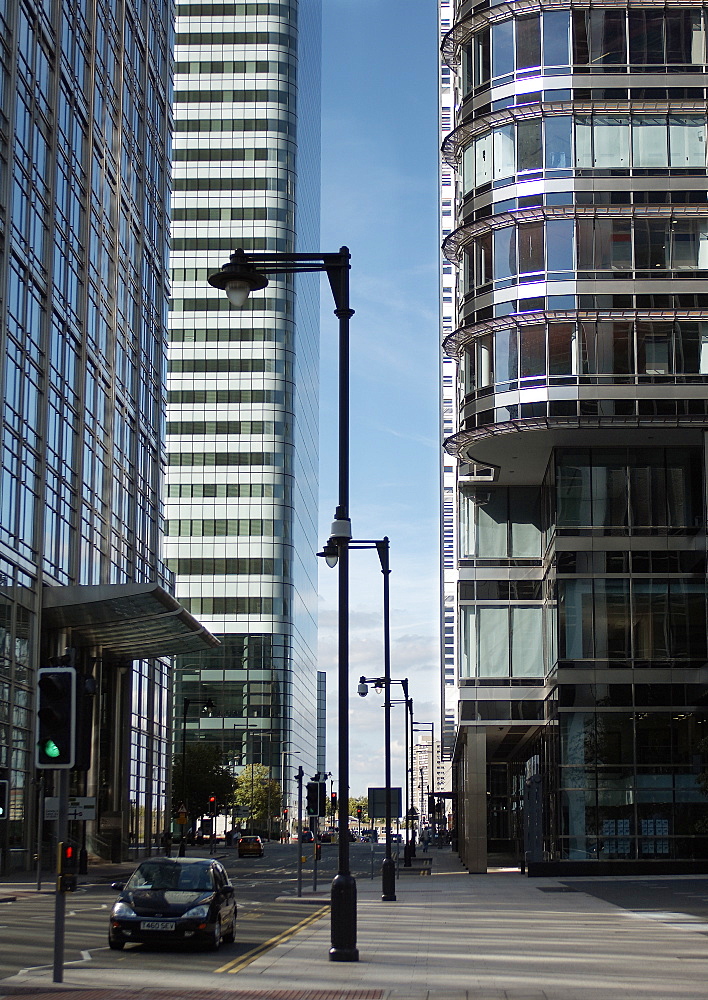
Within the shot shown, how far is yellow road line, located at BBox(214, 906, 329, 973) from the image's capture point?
1747cm

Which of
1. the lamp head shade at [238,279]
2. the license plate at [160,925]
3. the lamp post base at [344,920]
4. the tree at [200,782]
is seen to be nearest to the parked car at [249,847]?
the tree at [200,782]

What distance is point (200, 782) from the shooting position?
345 feet

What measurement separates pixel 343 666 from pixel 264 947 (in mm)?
4687

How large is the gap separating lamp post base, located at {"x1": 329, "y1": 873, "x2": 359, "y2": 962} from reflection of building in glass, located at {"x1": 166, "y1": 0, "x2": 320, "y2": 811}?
381 feet

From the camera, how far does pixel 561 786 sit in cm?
4669

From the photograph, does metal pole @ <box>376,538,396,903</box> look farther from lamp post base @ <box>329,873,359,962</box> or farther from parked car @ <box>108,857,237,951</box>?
lamp post base @ <box>329,873,359,962</box>

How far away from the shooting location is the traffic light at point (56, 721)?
48.7 feet

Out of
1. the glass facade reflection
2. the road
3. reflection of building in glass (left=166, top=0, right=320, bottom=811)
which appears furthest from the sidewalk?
reflection of building in glass (left=166, top=0, right=320, bottom=811)

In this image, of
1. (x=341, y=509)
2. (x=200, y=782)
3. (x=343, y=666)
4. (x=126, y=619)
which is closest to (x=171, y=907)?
(x=343, y=666)

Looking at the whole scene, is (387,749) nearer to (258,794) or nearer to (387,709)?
(387,709)

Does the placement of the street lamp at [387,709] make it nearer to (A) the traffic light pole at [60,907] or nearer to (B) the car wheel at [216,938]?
(B) the car wheel at [216,938]

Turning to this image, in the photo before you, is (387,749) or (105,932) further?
(387,749)

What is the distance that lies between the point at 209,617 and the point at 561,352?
91.2 meters

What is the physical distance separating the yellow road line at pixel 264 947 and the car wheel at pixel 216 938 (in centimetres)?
49
